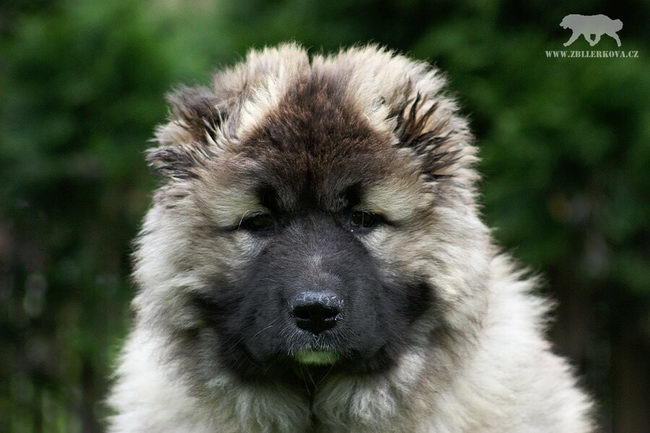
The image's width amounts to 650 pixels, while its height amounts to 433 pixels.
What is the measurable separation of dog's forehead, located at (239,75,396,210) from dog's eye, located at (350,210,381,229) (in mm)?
83

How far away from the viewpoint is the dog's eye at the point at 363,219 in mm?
3846

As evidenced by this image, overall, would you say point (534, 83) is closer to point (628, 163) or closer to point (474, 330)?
point (628, 163)

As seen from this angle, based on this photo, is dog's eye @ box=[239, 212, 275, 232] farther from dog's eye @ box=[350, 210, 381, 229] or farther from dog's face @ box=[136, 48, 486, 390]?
dog's eye @ box=[350, 210, 381, 229]

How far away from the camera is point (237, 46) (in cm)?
683

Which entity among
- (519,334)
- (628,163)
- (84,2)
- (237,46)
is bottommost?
(519,334)

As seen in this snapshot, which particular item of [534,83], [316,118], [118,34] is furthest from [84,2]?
[316,118]

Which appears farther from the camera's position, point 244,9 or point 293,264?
point 244,9

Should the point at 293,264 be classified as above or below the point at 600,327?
above

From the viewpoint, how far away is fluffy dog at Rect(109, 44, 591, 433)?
3727 millimetres

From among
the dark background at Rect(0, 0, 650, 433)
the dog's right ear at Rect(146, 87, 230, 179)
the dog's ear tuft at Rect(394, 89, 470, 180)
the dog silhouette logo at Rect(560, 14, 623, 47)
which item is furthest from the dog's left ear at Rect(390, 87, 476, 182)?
the dog silhouette logo at Rect(560, 14, 623, 47)

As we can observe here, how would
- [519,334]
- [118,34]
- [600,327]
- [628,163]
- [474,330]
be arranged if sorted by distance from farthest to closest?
[600,327] → [118,34] → [628,163] → [519,334] → [474,330]

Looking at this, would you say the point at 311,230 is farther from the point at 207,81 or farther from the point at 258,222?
the point at 207,81

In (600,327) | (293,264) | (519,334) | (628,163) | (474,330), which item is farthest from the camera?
(600,327)

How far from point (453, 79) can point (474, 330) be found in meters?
2.64
